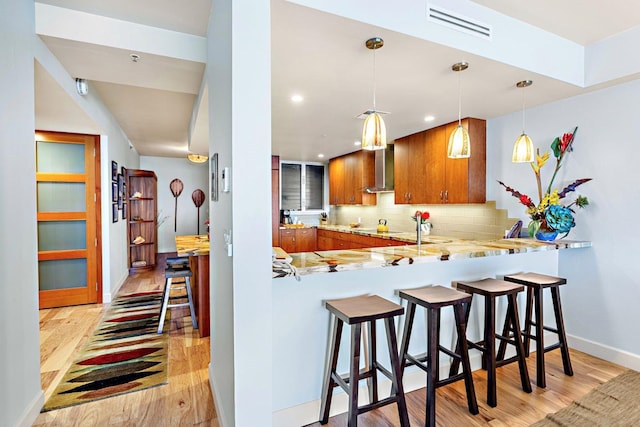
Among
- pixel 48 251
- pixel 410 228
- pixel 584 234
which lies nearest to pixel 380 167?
pixel 410 228

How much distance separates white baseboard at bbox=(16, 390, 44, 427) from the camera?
1.71m

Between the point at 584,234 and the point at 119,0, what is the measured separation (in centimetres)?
401

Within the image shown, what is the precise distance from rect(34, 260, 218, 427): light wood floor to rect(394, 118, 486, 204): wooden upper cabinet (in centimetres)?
306

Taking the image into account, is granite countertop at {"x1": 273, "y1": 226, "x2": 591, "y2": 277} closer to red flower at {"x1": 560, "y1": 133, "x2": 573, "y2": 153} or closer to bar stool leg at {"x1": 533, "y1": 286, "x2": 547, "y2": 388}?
bar stool leg at {"x1": 533, "y1": 286, "x2": 547, "y2": 388}

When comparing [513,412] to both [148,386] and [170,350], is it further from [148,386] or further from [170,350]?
[170,350]

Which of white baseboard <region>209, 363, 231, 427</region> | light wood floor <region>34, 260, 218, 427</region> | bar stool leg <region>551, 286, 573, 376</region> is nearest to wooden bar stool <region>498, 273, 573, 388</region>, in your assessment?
bar stool leg <region>551, 286, 573, 376</region>

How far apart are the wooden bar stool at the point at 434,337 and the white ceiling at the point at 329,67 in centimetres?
155

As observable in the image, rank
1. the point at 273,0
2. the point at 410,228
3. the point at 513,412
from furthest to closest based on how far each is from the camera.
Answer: the point at 410,228
the point at 513,412
the point at 273,0

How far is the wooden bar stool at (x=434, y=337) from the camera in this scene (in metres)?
1.74

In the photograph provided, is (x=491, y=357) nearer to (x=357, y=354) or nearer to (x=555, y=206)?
(x=357, y=354)

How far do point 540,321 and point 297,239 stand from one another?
14.9ft

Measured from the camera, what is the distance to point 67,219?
376cm

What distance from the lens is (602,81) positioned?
2410 mm

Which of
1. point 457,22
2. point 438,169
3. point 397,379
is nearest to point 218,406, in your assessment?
point 397,379
